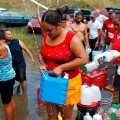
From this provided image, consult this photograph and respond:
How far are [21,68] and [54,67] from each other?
269 cm

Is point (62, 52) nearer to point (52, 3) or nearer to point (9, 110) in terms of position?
point (9, 110)

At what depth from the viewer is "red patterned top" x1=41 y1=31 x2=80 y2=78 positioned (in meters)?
3.28

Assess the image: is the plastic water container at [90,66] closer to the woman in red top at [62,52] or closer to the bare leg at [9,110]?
the bare leg at [9,110]

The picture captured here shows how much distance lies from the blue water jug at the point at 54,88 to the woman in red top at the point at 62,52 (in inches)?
3.4

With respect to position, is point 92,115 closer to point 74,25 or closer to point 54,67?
point 54,67

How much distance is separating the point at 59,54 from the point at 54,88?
15.6 inches

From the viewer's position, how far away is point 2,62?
4.34 m

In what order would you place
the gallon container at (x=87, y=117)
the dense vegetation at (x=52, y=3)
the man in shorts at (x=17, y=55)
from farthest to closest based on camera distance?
the dense vegetation at (x=52, y=3) → the man in shorts at (x=17, y=55) → the gallon container at (x=87, y=117)

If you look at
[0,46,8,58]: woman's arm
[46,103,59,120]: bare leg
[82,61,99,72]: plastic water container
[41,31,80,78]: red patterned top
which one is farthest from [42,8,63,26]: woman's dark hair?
[82,61,99,72]: plastic water container

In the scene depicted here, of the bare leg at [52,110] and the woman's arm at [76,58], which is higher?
the woman's arm at [76,58]

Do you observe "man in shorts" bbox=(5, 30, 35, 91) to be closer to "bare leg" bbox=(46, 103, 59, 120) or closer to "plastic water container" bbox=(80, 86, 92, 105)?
"plastic water container" bbox=(80, 86, 92, 105)

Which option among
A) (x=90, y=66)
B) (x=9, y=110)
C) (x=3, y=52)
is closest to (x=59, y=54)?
(x=3, y=52)

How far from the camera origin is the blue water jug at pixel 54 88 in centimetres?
320

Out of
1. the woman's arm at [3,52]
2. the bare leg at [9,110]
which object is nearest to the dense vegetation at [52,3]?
the bare leg at [9,110]
